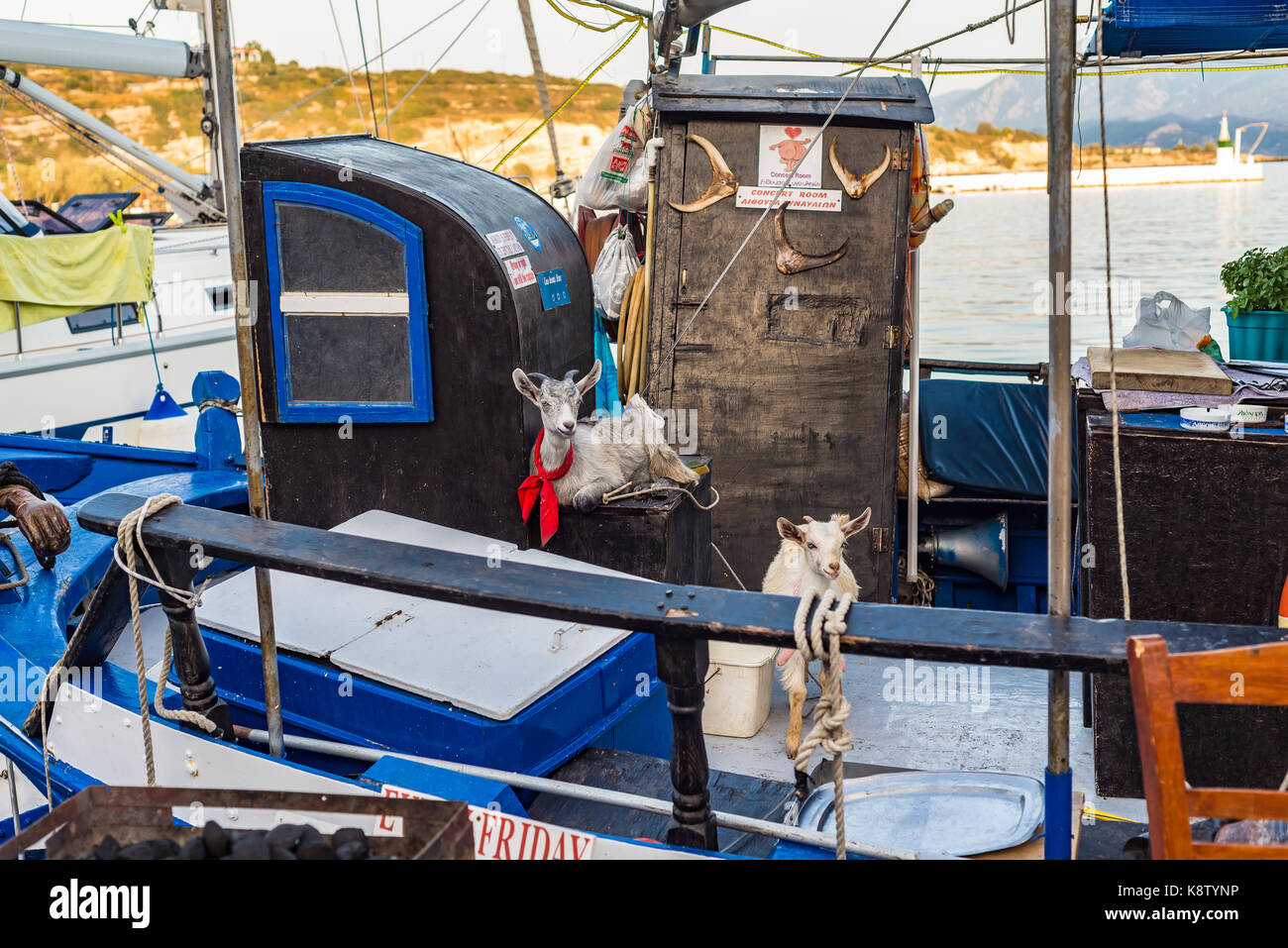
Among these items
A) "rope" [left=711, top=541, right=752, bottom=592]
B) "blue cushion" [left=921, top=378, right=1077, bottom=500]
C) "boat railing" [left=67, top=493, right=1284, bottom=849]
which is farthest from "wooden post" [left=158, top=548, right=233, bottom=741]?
"blue cushion" [left=921, top=378, right=1077, bottom=500]

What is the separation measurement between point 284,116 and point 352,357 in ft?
145

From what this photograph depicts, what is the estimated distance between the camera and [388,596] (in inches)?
156

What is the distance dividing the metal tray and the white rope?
732 millimetres

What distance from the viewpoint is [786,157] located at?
20.4 ft

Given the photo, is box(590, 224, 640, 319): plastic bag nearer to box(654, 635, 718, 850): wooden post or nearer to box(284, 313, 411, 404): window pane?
box(284, 313, 411, 404): window pane

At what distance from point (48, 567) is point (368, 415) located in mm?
1637

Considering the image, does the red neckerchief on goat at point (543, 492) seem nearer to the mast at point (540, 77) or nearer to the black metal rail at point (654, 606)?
the black metal rail at point (654, 606)

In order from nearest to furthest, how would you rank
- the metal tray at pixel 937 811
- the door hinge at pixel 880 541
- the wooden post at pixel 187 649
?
the metal tray at pixel 937 811 → the wooden post at pixel 187 649 → the door hinge at pixel 880 541

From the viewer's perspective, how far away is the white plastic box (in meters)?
5.03

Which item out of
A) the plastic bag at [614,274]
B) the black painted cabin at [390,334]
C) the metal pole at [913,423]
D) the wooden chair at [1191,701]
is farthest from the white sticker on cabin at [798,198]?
the wooden chair at [1191,701]

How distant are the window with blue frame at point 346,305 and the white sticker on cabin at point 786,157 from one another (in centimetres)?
243

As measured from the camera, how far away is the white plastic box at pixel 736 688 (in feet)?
16.5

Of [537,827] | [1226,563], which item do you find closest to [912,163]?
[1226,563]

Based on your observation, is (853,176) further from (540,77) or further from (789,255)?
(540,77)
